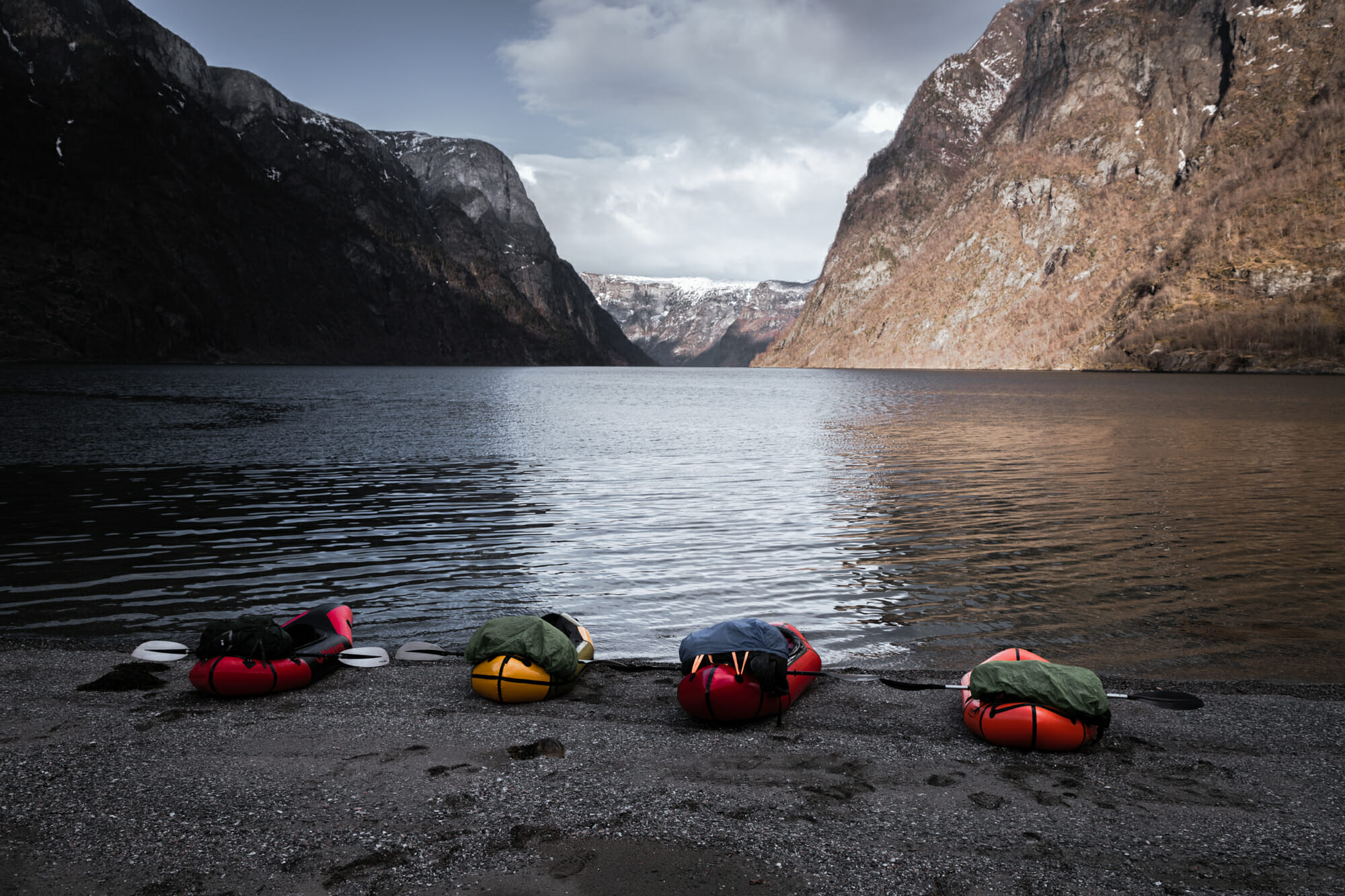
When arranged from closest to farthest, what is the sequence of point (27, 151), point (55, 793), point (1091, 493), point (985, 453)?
point (55, 793) → point (1091, 493) → point (985, 453) → point (27, 151)

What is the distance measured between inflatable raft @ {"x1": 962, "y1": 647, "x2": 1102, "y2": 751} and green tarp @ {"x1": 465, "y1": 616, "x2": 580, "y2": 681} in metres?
5.24

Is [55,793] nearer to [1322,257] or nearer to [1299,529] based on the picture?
[1299,529]

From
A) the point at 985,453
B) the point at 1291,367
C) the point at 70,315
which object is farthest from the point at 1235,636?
the point at 70,315

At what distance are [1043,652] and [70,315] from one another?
192 meters

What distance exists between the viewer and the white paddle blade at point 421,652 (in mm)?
12227

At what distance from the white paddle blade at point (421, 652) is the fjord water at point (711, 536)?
126 cm

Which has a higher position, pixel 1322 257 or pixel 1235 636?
pixel 1322 257

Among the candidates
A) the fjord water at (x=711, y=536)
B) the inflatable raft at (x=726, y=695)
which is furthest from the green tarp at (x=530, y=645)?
the fjord water at (x=711, y=536)

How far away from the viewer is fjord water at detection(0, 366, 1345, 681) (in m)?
14.0

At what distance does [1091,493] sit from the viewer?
1071 inches

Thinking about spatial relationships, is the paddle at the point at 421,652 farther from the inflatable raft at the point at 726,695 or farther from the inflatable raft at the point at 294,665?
the inflatable raft at the point at 726,695

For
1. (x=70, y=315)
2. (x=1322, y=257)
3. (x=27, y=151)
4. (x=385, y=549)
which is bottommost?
(x=385, y=549)

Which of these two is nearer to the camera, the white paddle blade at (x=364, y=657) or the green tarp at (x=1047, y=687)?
the green tarp at (x=1047, y=687)

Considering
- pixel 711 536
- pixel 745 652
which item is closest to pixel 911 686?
pixel 745 652
